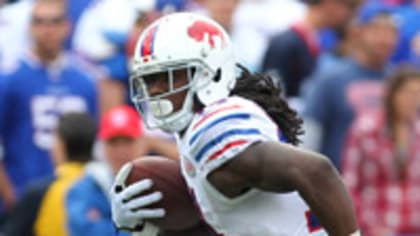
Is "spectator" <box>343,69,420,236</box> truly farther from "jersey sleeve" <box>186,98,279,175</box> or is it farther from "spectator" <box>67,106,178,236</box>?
"jersey sleeve" <box>186,98,279,175</box>

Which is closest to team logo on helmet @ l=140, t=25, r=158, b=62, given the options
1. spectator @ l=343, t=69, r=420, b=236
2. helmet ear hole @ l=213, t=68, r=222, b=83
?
helmet ear hole @ l=213, t=68, r=222, b=83

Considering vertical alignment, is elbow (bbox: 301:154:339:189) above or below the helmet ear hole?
below

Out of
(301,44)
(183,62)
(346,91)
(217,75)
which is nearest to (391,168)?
(346,91)

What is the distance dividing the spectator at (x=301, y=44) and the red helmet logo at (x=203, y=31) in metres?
4.49

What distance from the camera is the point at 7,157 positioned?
29.3ft

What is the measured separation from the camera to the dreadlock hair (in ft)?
17.0

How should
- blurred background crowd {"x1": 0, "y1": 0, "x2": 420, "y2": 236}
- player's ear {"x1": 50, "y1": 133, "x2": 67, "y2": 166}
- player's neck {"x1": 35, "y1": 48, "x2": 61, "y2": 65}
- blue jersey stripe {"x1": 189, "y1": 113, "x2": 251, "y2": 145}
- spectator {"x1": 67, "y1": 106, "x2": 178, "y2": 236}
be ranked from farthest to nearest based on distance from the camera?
player's neck {"x1": 35, "y1": 48, "x2": 61, "y2": 65}
player's ear {"x1": 50, "y1": 133, "x2": 67, "y2": 166}
blurred background crowd {"x1": 0, "y1": 0, "x2": 420, "y2": 236}
spectator {"x1": 67, "y1": 106, "x2": 178, "y2": 236}
blue jersey stripe {"x1": 189, "y1": 113, "x2": 251, "y2": 145}

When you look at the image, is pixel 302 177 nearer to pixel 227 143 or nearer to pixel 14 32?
pixel 227 143

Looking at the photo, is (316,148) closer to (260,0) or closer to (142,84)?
(260,0)

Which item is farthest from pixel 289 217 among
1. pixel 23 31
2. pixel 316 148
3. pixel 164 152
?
pixel 23 31

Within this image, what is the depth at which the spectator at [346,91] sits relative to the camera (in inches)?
352

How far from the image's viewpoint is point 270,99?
519 cm

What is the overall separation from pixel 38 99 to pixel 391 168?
6.54ft

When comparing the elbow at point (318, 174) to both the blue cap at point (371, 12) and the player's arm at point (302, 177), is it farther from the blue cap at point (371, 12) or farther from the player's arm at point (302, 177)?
the blue cap at point (371, 12)
